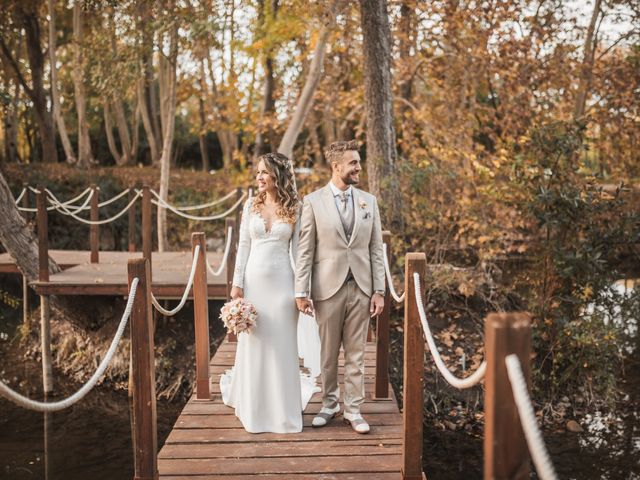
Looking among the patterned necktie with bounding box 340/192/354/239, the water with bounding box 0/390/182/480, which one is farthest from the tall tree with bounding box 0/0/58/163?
the patterned necktie with bounding box 340/192/354/239

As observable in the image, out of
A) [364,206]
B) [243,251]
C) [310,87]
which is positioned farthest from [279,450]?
[310,87]

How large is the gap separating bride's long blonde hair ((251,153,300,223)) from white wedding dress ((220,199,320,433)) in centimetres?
7

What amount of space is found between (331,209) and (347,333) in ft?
2.92

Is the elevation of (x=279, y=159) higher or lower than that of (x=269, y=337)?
higher

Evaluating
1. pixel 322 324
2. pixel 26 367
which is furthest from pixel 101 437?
pixel 322 324

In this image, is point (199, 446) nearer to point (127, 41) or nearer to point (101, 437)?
point (101, 437)

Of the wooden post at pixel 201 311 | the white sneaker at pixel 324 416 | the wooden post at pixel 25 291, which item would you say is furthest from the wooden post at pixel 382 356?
the wooden post at pixel 25 291

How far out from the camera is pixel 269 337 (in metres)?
4.60

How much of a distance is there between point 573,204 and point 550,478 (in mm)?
5810

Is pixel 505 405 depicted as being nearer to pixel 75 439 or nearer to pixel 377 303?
pixel 377 303

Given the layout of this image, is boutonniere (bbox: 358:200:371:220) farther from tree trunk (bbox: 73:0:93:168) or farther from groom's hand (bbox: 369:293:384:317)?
tree trunk (bbox: 73:0:93:168)

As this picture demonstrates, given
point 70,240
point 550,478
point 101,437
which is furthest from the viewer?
point 70,240

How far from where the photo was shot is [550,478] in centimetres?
193

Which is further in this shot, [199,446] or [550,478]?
[199,446]
